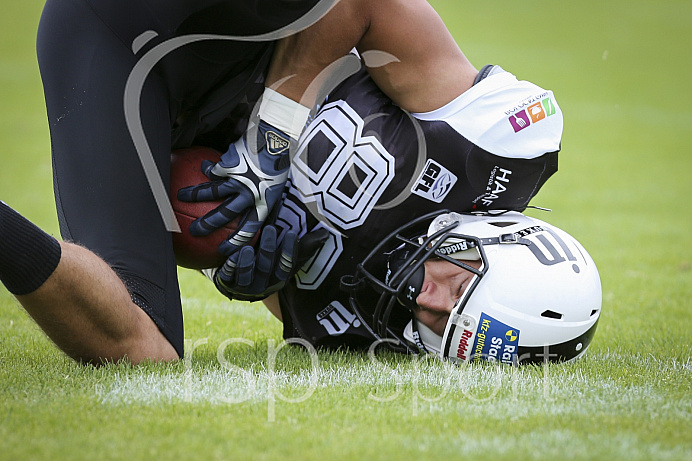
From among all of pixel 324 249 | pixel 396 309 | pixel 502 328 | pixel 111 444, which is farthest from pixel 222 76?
pixel 111 444

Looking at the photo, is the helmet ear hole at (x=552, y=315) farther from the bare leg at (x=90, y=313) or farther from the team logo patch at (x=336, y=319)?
the bare leg at (x=90, y=313)

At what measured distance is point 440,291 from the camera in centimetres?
268

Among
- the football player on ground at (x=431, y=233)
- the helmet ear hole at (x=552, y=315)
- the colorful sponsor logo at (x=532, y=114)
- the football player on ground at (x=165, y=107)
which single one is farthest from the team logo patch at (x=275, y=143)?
the helmet ear hole at (x=552, y=315)

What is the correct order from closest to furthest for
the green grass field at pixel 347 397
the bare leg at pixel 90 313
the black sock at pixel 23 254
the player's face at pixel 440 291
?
the green grass field at pixel 347 397
the black sock at pixel 23 254
the bare leg at pixel 90 313
the player's face at pixel 440 291

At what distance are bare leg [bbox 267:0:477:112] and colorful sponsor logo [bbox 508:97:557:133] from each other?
8.4 inches

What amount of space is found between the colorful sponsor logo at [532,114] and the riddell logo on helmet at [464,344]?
29.6 inches

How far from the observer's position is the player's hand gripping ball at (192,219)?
8.79 feet

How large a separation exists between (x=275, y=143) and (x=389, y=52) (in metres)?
0.52

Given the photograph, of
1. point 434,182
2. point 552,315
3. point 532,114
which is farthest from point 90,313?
point 532,114

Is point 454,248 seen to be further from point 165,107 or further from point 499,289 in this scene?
point 165,107

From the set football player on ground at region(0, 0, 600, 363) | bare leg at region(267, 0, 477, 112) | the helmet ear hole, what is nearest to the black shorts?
football player on ground at region(0, 0, 600, 363)

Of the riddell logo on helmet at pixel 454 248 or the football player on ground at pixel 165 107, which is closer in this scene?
the football player on ground at pixel 165 107

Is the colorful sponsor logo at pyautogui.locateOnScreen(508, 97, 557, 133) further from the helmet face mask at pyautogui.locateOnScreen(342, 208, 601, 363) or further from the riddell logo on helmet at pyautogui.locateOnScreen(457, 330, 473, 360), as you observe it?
the riddell logo on helmet at pyautogui.locateOnScreen(457, 330, 473, 360)

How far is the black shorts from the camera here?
253cm
